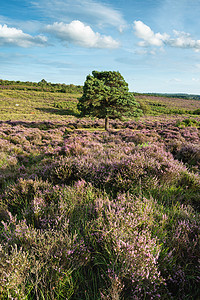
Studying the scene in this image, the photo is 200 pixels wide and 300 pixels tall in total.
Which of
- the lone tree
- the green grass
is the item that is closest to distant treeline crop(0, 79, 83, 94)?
the green grass

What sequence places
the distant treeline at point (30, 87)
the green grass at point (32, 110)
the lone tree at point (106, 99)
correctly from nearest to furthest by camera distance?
the lone tree at point (106, 99) → the green grass at point (32, 110) → the distant treeline at point (30, 87)

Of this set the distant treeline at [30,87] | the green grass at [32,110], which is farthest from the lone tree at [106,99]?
the distant treeline at [30,87]

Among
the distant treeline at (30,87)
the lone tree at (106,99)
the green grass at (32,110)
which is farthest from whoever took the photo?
the distant treeline at (30,87)

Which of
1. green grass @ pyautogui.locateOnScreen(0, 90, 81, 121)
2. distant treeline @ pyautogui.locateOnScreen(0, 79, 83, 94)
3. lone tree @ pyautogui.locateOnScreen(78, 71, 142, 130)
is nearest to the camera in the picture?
lone tree @ pyautogui.locateOnScreen(78, 71, 142, 130)

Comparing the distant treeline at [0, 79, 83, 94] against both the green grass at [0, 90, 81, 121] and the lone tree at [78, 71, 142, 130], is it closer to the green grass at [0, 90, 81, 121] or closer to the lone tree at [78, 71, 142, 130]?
the green grass at [0, 90, 81, 121]

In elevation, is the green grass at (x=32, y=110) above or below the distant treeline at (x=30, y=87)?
below

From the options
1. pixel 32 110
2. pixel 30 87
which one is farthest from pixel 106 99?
pixel 30 87

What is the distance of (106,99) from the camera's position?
778 inches

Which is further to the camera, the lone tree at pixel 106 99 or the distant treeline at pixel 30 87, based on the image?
the distant treeline at pixel 30 87

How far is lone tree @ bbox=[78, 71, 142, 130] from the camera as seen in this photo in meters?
19.3

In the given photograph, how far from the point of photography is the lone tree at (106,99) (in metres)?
19.3

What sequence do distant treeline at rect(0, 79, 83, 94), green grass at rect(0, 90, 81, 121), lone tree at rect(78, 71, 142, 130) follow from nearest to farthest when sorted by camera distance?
lone tree at rect(78, 71, 142, 130), green grass at rect(0, 90, 81, 121), distant treeline at rect(0, 79, 83, 94)

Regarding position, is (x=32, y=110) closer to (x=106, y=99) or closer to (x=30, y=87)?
(x=106, y=99)

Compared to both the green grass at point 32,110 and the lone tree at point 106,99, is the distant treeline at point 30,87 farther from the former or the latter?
the lone tree at point 106,99
